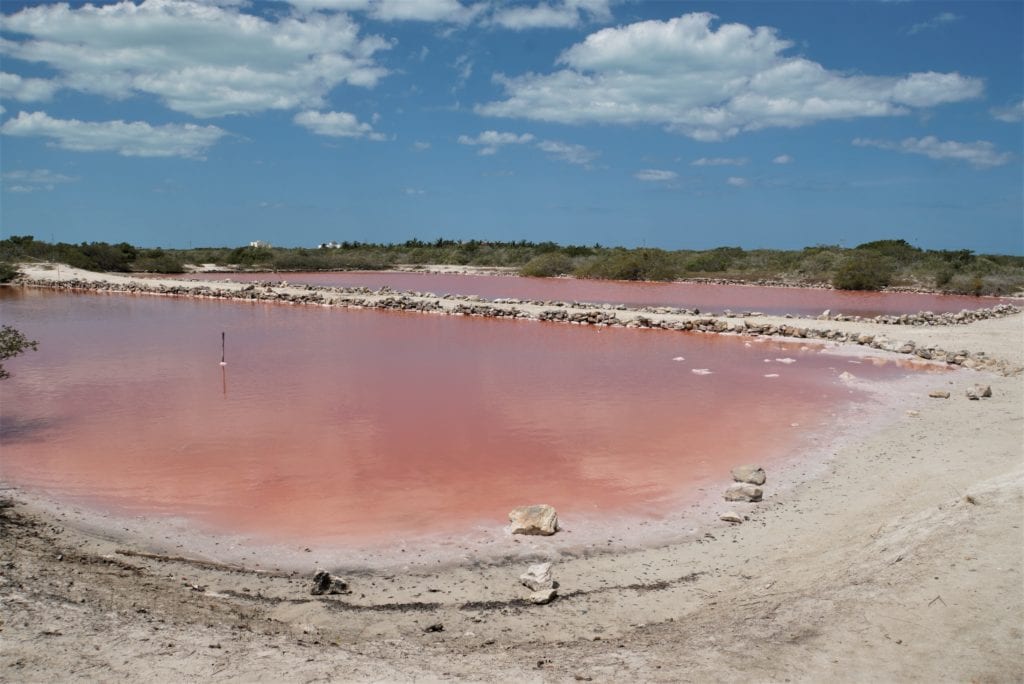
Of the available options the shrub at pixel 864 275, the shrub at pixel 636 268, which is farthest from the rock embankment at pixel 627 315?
the shrub at pixel 636 268

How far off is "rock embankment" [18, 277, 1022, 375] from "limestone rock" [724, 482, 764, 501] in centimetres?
884

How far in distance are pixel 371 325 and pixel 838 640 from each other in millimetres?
19123

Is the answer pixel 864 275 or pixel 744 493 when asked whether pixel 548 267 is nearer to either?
pixel 864 275

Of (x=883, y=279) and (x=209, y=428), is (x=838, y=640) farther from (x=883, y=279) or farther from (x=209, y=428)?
(x=883, y=279)

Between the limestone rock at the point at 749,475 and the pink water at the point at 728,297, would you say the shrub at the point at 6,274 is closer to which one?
the pink water at the point at 728,297

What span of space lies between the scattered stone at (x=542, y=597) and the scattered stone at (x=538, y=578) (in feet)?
0.27

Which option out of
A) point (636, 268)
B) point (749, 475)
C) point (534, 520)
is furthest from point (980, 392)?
point (636, 268)

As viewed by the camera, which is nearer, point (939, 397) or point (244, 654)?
point (244, 654)

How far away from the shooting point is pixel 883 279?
39.6 metres

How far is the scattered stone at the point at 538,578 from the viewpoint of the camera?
195 inches

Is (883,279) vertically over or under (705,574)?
over

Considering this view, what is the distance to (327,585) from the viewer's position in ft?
16.4

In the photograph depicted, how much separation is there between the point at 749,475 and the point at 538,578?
129 inches

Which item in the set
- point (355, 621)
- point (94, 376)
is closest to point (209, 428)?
point (94, 376)
